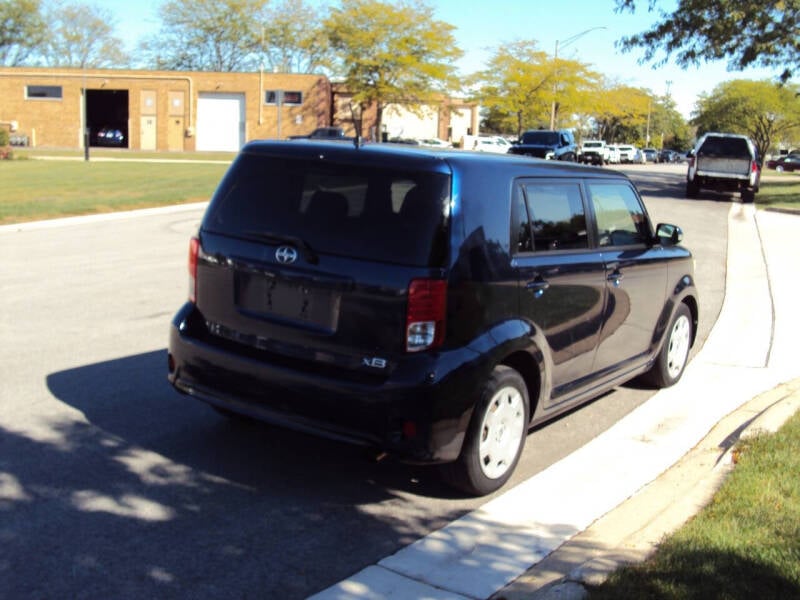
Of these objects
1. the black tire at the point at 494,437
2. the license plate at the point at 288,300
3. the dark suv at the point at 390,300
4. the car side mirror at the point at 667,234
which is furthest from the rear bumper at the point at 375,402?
the car side mirror at the point at 667,234

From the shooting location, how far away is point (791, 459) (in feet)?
17.0

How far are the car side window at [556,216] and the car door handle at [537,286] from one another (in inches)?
7.6

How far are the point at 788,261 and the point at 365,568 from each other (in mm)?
13793

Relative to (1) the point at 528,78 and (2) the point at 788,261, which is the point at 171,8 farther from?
(2) the point at 788,261

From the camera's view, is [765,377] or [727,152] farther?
[727,152]

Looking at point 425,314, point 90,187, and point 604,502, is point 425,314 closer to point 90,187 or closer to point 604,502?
point 604,502

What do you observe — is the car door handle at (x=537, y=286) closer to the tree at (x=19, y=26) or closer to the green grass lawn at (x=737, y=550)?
the green grass lawn at (x=737, y=550)

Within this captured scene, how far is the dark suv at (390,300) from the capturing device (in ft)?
14.1

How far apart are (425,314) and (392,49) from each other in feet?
184

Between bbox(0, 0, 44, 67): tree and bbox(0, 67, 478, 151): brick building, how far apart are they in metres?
22.9

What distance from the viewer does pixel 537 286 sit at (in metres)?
4.98

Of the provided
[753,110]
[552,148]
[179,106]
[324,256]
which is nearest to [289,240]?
[324,256]

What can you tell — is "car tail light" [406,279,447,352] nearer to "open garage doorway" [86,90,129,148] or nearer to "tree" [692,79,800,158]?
"open garage doorway" [86,90,129,148]

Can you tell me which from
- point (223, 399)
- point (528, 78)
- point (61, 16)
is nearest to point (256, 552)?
point (223, 399)
